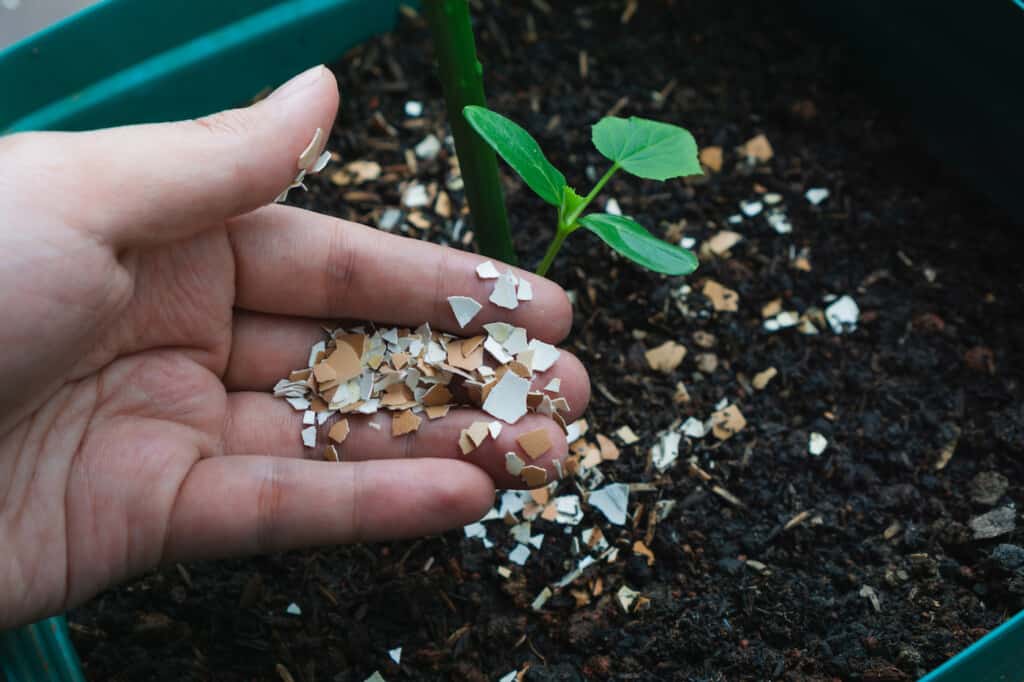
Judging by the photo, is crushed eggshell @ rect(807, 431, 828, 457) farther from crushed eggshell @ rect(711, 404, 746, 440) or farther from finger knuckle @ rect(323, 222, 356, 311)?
finger knuckle @ rect(323, 222, 356, 311)

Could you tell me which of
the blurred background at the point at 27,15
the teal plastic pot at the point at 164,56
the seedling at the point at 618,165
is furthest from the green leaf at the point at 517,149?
the blurred background at the point at 27,15

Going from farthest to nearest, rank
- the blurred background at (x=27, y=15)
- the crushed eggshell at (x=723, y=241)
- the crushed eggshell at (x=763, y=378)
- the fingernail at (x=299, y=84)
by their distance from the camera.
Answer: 1. the blurred background at (x=27, y=15)
2. the crushed eggshell at (x=723, y=241)
3. the crushed eggshell at (x=763, y=378)
4. the fingernail at (x=299, y=84)

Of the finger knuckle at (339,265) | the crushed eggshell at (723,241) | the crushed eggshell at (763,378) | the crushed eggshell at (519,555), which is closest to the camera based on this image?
the finger knuckle at (339,265)

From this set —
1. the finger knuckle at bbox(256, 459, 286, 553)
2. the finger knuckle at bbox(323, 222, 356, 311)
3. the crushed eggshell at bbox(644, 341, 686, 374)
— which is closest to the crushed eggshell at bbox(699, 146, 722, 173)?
the crushed eggshell at bbox(644, 341, 686, 374)

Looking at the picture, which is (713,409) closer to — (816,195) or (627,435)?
(627,435)

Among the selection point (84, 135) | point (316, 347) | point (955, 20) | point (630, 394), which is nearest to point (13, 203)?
point (84, 135)

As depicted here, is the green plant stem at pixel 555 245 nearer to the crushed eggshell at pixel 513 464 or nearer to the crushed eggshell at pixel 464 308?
the crushed eggshell at pixel 464 308
